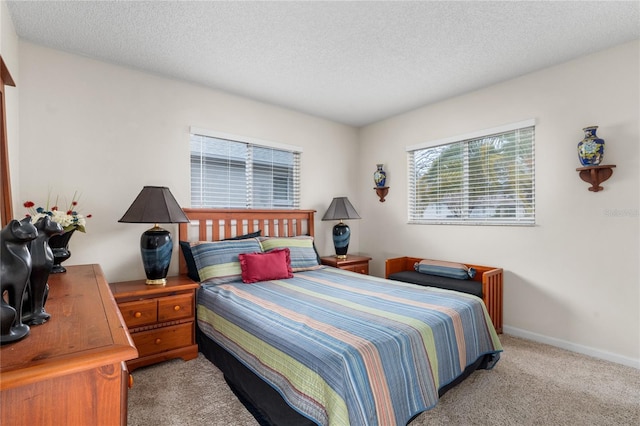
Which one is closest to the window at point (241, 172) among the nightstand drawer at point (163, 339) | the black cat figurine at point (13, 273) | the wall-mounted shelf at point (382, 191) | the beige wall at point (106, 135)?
the beige wall at point (106, 135)

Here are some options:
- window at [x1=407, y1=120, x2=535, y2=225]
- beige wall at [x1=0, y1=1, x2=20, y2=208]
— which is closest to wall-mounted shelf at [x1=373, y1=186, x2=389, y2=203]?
window at [x1=407, y1=120, x2=535, y2=225]

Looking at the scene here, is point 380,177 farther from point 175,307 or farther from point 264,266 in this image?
point 175,307

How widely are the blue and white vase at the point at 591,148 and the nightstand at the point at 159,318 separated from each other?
3.46m

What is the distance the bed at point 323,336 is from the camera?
1436 millimetres

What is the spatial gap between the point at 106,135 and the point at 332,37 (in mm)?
2145

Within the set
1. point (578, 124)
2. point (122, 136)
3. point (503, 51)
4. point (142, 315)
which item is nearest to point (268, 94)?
point (122, 136)

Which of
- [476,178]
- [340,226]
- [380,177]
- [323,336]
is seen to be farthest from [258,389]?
[380,177]

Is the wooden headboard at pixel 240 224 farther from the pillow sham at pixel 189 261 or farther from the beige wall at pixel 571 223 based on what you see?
the beige wall at pixel 571 223

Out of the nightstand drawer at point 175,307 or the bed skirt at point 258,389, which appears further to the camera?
the nightstand drawer at point 175,307

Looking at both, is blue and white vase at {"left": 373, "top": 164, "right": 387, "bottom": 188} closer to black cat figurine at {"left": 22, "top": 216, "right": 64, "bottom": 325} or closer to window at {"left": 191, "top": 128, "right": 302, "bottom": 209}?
window at {"left": 191, "top": 128, "right": 302, "bottom": 209}

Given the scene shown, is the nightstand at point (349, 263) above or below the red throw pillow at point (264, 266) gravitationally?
below

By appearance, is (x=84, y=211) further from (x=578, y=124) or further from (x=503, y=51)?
(x=578, y=124)

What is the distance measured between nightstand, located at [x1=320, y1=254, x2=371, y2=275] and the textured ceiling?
2.07 metres

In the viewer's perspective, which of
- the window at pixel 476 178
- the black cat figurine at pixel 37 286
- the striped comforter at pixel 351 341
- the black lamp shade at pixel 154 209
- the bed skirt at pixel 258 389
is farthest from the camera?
the window at pixel 476 178
